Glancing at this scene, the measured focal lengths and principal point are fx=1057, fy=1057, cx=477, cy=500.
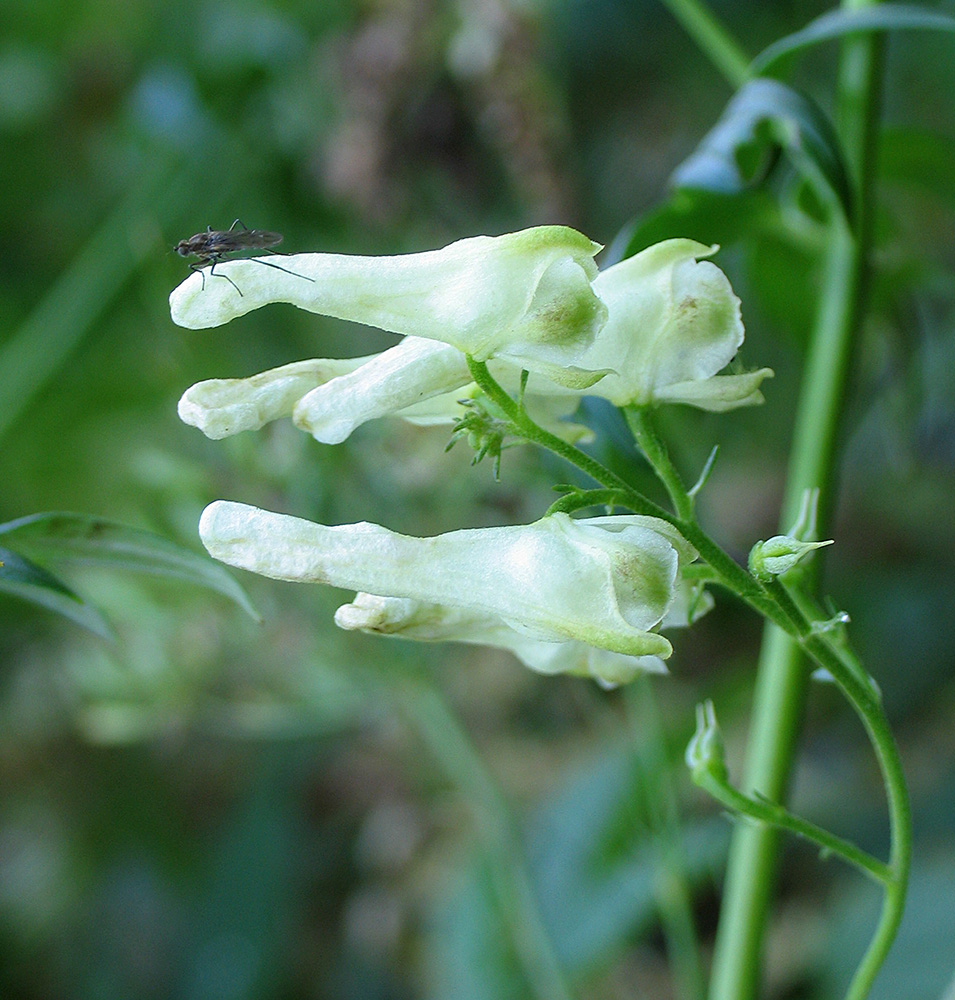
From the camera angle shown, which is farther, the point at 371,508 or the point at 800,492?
the point at 371,508

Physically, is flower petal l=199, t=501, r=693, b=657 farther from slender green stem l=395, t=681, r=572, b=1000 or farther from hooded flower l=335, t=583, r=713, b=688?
slender green stem l=395, t=681, r=572, b=1000

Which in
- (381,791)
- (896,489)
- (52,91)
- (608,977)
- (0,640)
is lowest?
(608,977)

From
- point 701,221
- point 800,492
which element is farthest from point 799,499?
point 701,221

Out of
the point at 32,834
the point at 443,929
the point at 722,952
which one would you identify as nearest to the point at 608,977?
the point at 443,929

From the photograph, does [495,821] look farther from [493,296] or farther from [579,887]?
[493,296]

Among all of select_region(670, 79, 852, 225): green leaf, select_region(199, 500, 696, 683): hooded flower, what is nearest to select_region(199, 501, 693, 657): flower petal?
select_region(199, 500, 696, 683): hooded flower

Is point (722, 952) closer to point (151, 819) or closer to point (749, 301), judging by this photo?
point (749, 301)

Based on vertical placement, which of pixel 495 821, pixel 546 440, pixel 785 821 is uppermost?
pixel 546 440
